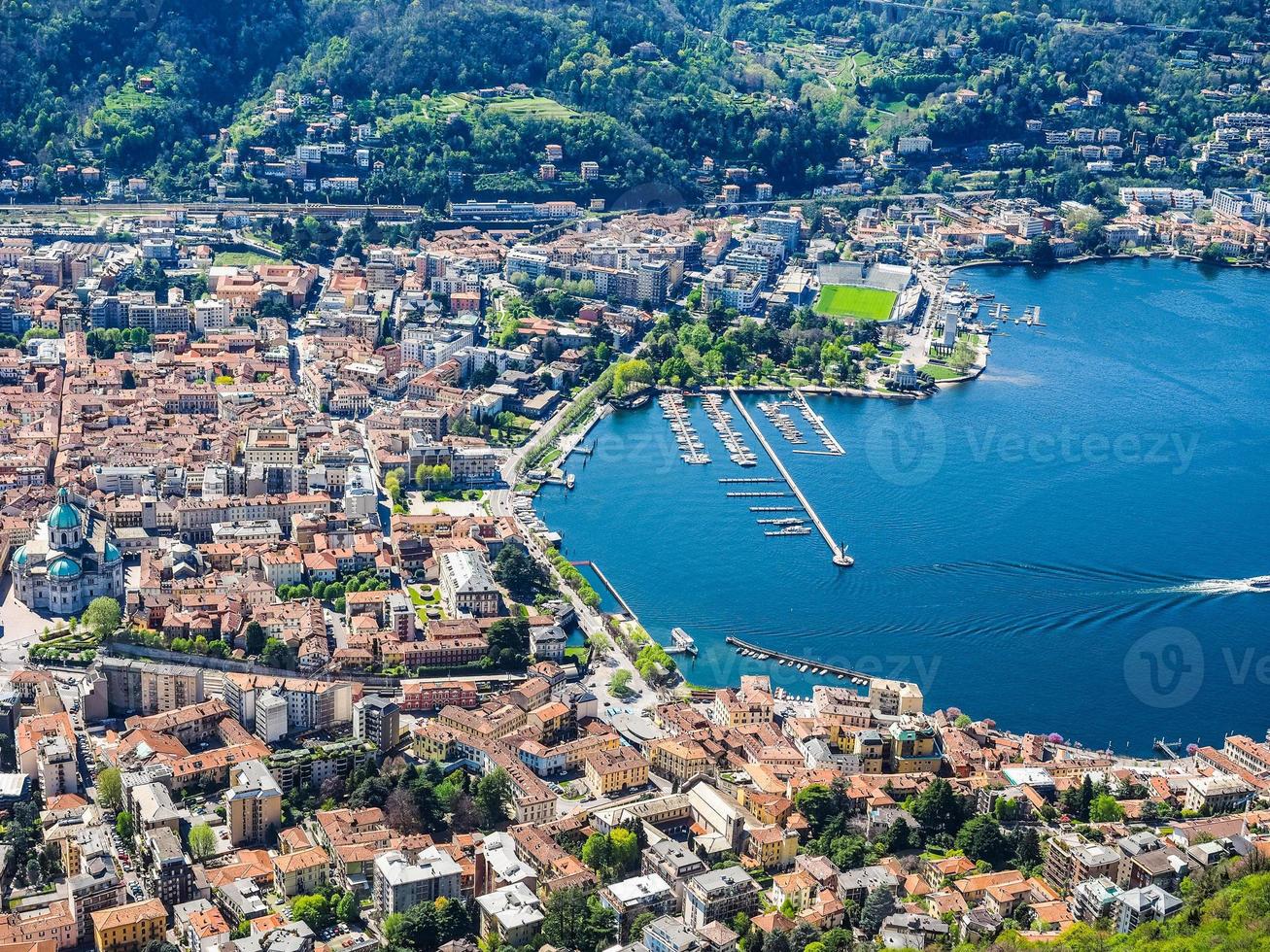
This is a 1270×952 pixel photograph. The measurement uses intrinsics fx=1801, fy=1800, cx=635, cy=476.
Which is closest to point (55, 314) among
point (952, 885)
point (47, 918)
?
point (47, 918)

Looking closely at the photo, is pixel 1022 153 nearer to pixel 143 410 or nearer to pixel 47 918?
pixel 143 410

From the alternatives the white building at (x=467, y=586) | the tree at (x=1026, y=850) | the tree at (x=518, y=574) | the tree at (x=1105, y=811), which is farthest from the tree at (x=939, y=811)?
the tree at (x=518, y=574)

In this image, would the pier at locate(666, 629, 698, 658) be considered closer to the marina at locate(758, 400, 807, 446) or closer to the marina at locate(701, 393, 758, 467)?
the marina at locate(701, 393, 758, 467)

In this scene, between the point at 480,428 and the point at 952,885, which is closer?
the point at 952,885

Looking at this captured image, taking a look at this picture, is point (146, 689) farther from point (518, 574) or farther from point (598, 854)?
point (598, 854)

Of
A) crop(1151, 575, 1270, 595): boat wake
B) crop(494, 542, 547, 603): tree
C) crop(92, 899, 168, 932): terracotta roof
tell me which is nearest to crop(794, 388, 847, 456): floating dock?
A: crop(1151, 575, 1270, 595): boat wake

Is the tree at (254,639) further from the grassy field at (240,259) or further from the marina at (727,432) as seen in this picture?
the grassy field at (240,259)
